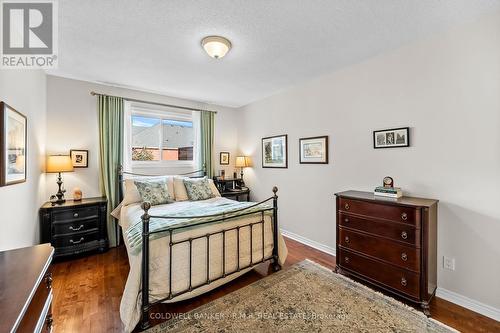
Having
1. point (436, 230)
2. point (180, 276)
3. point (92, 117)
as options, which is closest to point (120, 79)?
point (92, 117)

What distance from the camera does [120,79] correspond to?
334 cm

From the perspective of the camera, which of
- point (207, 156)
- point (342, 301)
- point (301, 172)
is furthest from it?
point (207, 156)

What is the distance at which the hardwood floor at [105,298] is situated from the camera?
1.83 meters

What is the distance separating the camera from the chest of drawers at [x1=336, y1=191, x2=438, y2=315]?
1960 mm

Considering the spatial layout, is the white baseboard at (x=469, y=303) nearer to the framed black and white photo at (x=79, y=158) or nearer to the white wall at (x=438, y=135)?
the white wall at (x=438, y=135)

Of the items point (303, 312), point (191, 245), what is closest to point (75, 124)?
point (191, 245)

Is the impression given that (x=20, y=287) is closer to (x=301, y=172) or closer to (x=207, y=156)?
(x=301, y=172)

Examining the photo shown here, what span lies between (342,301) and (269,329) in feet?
2.61

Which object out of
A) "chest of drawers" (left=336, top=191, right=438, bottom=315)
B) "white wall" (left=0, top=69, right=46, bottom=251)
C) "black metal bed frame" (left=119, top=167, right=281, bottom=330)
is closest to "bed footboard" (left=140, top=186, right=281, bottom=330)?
"black metal bed frame" (left=119, top=167, right=281, bottom=330)

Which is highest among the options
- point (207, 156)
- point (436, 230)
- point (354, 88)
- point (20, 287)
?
point (354, 88)

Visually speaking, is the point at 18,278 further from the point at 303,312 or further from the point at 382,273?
the point at 382,273

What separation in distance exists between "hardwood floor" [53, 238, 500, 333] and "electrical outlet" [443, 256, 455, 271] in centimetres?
32

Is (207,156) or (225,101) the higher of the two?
(225,101)

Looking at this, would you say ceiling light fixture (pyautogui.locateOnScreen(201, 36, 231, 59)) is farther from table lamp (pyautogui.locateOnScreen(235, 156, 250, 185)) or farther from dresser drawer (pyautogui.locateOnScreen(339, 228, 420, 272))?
table lamp (pyautogui.locateOnScreen(235, 156, 250, 185))
